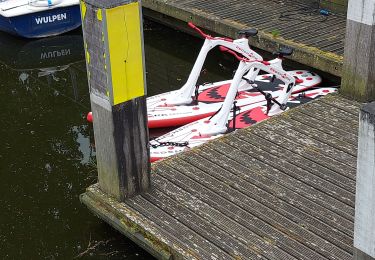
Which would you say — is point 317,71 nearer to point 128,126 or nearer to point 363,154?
point 128,126

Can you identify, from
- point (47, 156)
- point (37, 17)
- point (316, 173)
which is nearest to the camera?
point (316, 173)

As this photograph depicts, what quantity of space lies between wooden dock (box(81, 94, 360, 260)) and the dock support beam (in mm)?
570

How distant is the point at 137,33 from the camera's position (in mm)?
6258

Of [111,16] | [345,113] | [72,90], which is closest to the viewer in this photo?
[111,16]

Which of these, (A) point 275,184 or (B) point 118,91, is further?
(A) point 275,184

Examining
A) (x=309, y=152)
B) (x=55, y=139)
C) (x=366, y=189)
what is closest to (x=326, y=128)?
(x=309, y=152)

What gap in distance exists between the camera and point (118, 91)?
6316 millimetres

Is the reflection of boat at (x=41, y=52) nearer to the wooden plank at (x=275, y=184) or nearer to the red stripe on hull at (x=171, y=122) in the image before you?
the red stripe on hull at (x=171, y=122)

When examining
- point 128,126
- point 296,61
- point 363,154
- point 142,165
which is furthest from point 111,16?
point 296,61

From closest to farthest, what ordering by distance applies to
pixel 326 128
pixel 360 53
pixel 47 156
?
pixel 326 128 → pixel 360 53 → pixel 47 156

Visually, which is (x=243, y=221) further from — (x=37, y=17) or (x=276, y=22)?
(x=37, y=17)

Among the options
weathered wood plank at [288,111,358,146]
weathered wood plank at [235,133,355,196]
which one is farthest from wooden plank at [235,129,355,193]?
weathered wood plank at [288,111,358,146]

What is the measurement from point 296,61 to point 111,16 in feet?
16.5

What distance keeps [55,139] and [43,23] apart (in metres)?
4.02
